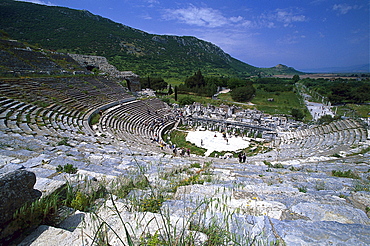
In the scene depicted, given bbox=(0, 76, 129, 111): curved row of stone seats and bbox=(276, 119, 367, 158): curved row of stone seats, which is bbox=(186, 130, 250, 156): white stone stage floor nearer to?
bbox=(276, 119, 367, 158): curved row of stone seats

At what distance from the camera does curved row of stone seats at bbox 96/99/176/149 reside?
1668 centimetres

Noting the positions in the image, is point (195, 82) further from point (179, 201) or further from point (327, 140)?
point (179, 201)

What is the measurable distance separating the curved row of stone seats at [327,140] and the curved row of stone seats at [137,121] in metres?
12.2

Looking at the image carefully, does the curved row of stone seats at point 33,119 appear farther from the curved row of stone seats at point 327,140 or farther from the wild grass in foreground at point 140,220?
the curved row of stone seats at point 327,140

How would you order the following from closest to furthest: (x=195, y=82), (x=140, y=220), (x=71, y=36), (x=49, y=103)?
(x=140, y=220), (x=49, y=103), (x=195, y=82), (x=71, y=36)

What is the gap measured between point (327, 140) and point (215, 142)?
1058 cm

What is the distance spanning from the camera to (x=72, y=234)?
6.38 ft

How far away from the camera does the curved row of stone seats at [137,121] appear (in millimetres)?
16681

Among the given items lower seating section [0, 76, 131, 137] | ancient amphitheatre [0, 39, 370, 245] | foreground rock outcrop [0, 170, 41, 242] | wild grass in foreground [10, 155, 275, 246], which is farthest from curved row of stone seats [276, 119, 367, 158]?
lower seating section [0, 76, 131, 137]

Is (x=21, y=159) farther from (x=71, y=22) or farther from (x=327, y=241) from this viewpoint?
(x=71, y=22)

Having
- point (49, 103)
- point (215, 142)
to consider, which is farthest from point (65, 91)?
point (215, 142)

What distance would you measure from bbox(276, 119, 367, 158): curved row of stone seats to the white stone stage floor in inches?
163

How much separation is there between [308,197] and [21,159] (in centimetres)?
717

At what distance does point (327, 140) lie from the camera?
14.8 metres
